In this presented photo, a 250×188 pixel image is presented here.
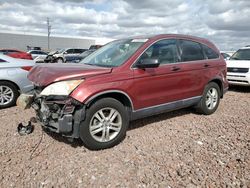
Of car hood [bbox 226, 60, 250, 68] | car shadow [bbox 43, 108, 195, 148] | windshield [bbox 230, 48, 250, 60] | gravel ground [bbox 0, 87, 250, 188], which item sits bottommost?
gravel ground [bbox 0, 87, 250, 188]

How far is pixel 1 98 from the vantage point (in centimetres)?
580

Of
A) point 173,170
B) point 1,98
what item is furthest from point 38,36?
point 173,170

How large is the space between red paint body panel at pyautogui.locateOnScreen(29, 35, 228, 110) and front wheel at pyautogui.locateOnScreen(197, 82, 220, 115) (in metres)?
0.18

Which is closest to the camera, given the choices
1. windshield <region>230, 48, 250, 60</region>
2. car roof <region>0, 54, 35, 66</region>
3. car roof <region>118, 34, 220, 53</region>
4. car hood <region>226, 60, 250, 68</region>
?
car roof <region>118, 34, 220, 53</region>

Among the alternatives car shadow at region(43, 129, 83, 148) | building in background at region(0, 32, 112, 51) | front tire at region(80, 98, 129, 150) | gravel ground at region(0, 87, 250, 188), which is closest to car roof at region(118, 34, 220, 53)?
front tire at region(80, 98, 129, 150)

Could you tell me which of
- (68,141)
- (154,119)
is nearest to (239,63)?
(154,119)

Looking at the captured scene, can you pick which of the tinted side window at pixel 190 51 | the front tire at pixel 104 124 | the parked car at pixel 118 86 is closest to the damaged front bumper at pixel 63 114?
the parked car at pixel 118 86

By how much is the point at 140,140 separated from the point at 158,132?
1.64 ft

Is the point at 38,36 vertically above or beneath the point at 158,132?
above

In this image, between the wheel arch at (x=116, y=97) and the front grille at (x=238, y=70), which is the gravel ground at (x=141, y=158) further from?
the front grille at (x=238, y=70)

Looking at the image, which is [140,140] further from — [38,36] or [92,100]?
[38,36]

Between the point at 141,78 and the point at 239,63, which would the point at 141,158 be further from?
the point at 239,63

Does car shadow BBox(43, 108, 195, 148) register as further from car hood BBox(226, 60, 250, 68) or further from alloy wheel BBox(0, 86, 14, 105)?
car hood BBox(226, 60, 250, 68)

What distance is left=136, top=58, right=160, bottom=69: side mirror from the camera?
12.4 feet
